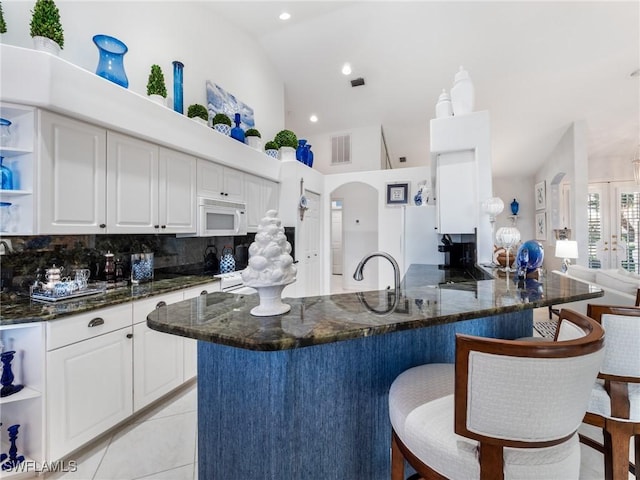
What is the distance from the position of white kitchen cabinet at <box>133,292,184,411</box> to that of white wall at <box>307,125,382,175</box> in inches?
194

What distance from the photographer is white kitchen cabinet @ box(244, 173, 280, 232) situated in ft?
12.4

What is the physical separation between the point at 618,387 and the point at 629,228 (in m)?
8.30

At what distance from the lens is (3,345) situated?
152cm

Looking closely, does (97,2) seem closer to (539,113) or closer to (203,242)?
→ (203,242)

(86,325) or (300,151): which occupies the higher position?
(300,151)

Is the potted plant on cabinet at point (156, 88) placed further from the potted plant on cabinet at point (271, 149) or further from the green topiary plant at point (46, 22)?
the potted plant on cabinet at point (271, 149)

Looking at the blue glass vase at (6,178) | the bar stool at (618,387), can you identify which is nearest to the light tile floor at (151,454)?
the bar stool at (618,387)

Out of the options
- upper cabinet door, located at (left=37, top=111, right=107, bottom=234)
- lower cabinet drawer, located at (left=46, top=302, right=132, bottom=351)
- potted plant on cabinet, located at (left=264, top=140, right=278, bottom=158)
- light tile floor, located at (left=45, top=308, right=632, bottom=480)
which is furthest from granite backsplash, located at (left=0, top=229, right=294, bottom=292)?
potted plant on cabinet, located at (left=264, top=140, right=278, bottom=158)

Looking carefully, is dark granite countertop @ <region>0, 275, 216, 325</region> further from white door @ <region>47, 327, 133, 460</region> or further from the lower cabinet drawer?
white door @ <region>47, 327, 133, 460</region>

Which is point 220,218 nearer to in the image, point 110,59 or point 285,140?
point 110,59

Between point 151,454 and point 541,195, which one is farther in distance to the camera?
Result: point 541,195

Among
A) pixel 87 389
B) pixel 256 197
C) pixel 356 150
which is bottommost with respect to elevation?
pixel 87 389

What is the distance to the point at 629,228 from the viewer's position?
6.70 m

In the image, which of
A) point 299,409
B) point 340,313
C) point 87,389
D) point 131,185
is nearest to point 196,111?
point 131,185
